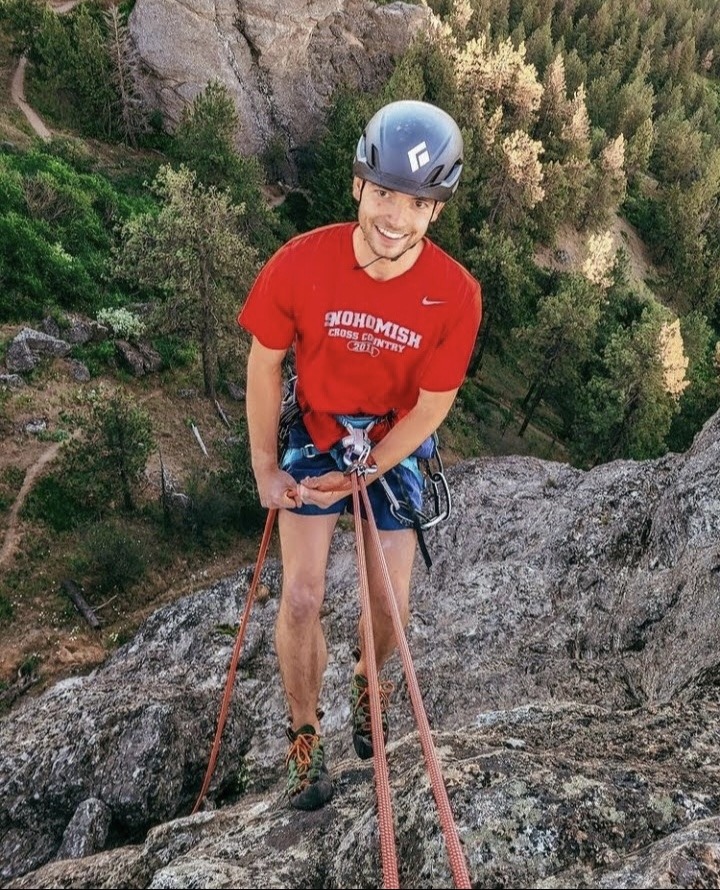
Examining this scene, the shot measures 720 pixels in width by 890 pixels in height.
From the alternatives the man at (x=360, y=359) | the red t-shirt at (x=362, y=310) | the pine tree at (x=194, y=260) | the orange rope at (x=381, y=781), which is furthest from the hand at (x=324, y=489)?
the pine tree at (x=194, y=260)

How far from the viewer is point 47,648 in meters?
17.1

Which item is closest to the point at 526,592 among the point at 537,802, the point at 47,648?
the point at 537,802

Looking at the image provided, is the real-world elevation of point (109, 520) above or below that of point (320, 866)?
below

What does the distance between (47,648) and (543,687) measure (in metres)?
14.3

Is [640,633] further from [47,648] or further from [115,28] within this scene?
[115,28]

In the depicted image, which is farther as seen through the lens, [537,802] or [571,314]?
[571,314]

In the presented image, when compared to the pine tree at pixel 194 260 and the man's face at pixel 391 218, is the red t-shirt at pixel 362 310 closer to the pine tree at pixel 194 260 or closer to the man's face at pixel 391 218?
the man's face at pixel 391 218

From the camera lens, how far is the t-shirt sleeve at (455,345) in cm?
451

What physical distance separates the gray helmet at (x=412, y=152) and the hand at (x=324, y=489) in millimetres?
2040

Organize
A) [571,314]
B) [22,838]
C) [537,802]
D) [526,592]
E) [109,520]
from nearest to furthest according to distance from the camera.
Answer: [537,802]
[22,838]
[526,592]
[109,520]
[571,314]

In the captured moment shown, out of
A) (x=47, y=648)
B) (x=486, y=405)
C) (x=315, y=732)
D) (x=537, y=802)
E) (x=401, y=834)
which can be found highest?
(x=537, y=802)

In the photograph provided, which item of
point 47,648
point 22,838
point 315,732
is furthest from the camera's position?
point 47,648

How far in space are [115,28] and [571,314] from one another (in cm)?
3492

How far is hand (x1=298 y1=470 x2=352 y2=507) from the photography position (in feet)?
15.4
